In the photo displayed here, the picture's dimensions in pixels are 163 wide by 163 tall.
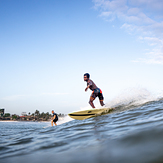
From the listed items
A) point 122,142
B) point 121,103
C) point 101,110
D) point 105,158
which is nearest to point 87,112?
point 101,110

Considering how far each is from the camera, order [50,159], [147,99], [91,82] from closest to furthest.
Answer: [50,159] < [91,82] < [147,99]

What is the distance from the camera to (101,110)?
29.6ft

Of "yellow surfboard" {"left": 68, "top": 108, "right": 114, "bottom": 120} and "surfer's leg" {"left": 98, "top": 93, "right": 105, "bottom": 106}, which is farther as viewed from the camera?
"surfer's leg" {"left": 98, "top": 93, "right": 105, "bottom": 106}

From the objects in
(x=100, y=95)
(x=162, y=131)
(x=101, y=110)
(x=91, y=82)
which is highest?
(x=91, y=82)

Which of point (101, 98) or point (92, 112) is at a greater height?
point (101, 98)

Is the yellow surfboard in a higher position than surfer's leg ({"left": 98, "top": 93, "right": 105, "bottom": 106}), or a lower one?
lower

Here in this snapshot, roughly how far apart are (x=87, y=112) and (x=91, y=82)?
2034mm

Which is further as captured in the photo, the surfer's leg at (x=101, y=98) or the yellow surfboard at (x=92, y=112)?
the surfer's leg at (x=101, y=98)

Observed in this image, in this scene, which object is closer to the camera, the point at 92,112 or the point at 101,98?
the point at 92,112

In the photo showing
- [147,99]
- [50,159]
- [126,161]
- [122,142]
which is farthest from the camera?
[147,99]

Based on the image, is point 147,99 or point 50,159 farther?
Answer: point 147,99

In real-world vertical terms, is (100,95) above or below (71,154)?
above

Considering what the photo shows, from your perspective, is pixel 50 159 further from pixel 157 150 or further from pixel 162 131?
pixel 162 131

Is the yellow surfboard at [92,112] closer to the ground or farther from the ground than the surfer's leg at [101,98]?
closer to the ground
